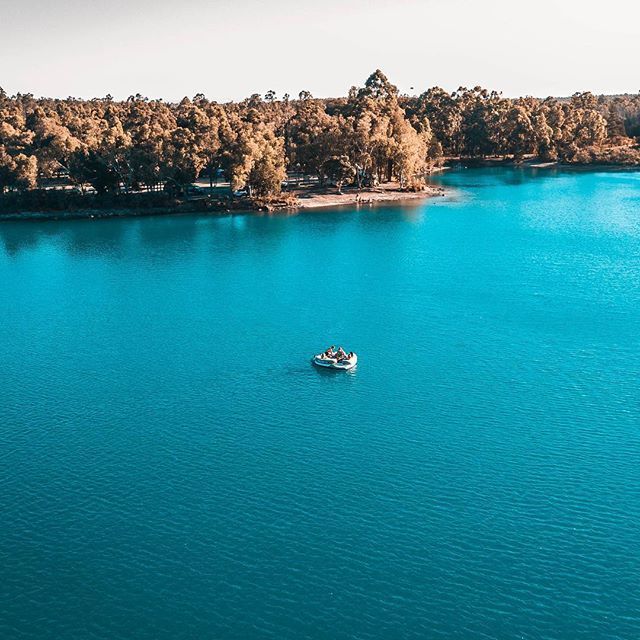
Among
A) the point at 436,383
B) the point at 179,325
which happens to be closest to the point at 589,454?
the point at 436,383

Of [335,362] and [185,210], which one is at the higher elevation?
[185,210]

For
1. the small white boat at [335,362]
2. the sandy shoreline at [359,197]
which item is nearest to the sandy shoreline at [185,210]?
the sandy shoreline at [359,197]

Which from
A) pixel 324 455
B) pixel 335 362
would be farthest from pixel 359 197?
pixel 324 455

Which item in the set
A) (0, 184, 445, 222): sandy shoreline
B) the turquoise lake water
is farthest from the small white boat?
(0, 184, 445, 222): sandy shoreline

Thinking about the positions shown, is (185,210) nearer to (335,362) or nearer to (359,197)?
(359,197)

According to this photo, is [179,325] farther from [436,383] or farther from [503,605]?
[503,605]

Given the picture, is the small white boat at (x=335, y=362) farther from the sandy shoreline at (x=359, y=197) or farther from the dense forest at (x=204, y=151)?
the sandy shoreline at (x=359, y=197)

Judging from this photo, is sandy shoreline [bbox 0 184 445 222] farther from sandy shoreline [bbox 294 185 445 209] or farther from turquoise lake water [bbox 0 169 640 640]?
turquoise lake water [bbox 0 169 640 640]
